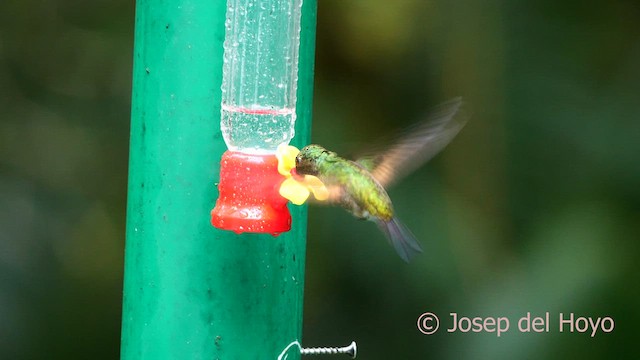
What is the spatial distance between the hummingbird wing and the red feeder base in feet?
1.12

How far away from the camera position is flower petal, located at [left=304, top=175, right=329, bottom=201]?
7.41 ft

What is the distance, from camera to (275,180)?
2.23 metres

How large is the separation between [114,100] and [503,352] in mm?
1492

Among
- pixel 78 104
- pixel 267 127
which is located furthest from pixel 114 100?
pixel 267 127

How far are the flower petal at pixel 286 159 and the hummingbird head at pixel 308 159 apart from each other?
0.01m

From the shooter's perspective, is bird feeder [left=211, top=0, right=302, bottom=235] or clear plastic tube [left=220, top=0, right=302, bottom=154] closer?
bird feeder [left=211, top=0, right=302, bottom=235]

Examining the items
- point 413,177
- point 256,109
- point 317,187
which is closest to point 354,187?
point 317,187

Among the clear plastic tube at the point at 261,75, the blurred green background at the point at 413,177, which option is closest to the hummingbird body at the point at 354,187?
the clear plastic tube at the point at 261,75

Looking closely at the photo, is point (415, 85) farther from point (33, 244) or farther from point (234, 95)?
point (234, 95)

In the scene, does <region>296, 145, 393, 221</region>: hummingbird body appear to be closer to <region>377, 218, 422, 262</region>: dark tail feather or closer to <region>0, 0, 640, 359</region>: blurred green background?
<region>377, 218, 422, 262</region>: dark tail feather

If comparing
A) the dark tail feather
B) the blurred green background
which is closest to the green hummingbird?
the dark tail feather

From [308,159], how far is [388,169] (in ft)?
0.94

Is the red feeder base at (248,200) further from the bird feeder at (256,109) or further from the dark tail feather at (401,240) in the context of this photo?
the dark tail feather at (401,240)

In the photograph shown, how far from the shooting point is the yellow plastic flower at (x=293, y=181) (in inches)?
85.7
